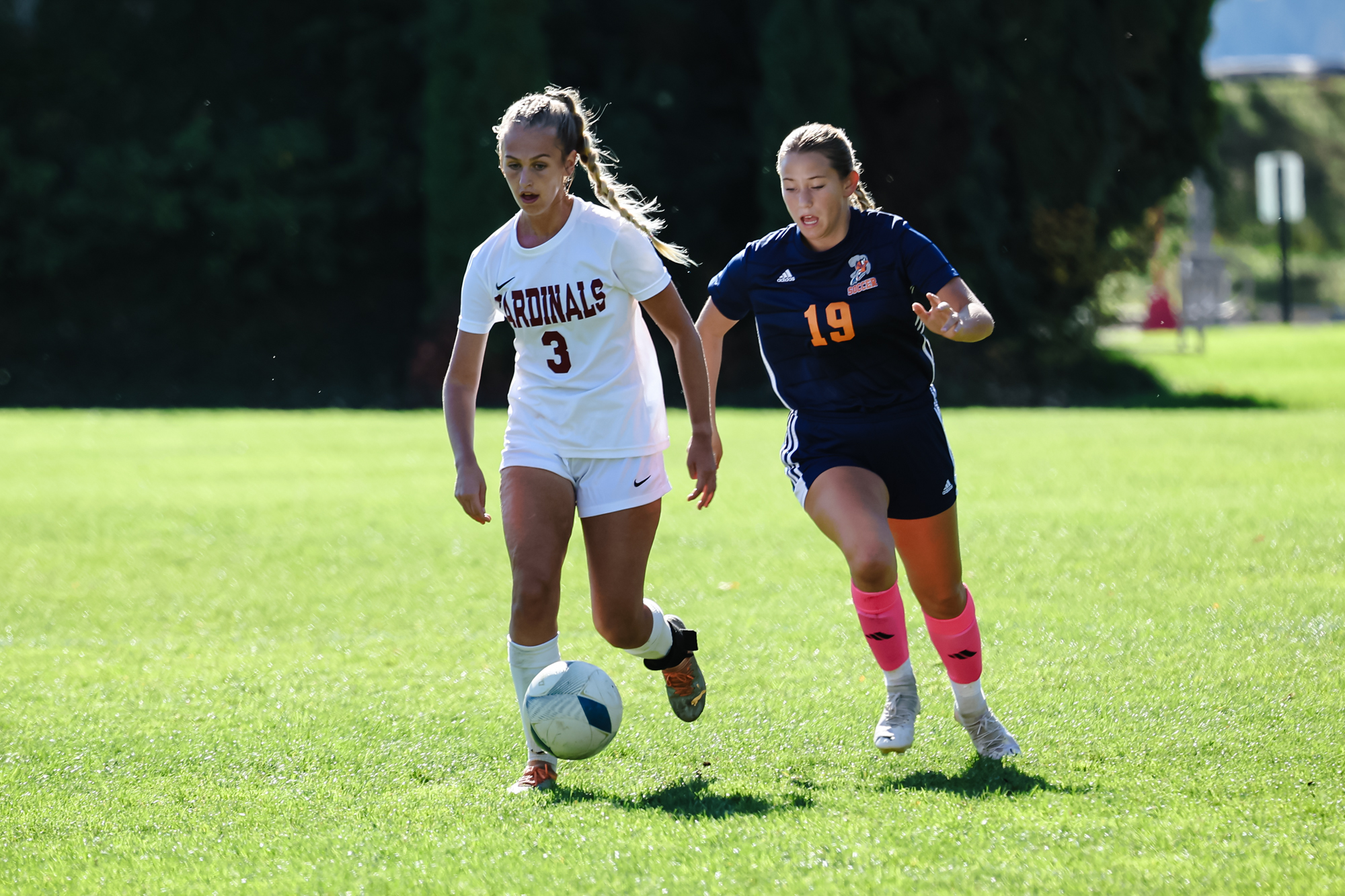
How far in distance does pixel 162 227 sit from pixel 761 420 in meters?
12.3

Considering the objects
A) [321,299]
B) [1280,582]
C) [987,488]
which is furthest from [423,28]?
[1280,582]

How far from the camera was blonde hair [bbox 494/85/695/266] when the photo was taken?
4.79 m

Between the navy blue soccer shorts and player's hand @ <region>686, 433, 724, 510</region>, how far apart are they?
1.08ft

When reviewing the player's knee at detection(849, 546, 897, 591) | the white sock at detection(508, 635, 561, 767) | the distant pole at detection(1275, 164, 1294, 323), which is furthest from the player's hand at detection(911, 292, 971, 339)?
the distant pole at detection(1275, 164, 1294, 323)

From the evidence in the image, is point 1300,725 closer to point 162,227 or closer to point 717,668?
point 717,668

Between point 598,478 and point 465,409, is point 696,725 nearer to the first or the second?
point 598,478

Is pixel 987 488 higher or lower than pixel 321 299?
lower

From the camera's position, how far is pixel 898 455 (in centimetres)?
496

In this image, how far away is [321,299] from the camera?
2722 centimetres

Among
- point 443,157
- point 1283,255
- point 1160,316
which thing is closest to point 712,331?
point 443,157

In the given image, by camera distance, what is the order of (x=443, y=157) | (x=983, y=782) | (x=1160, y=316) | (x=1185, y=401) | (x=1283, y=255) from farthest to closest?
(x=1283, y=255)
(x=1160, y=316)
(x=443, y=157)
(x=1185, y=401)
(x=983, y=782)

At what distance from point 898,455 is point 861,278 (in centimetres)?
63

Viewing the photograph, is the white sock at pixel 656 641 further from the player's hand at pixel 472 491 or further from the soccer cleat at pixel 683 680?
the player's hand at pixel 472 491

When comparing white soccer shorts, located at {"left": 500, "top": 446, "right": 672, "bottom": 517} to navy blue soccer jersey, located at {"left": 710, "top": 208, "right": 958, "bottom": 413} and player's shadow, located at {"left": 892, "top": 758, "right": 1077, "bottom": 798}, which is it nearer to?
navy blue soccer jersey, located at {"left": 710, "top": 208, "right": 958, "bottom": 413}
